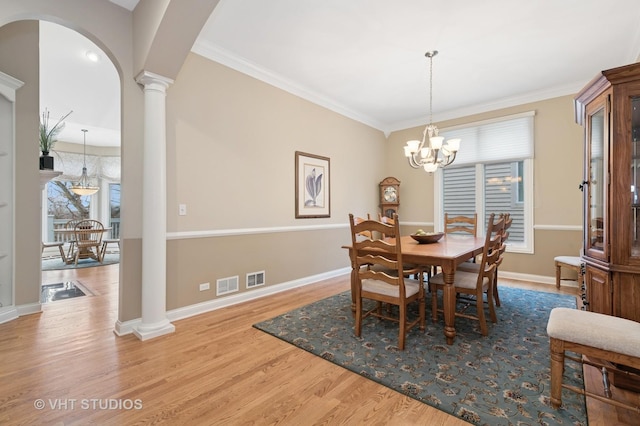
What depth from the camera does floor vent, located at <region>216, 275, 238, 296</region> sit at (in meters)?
3.33

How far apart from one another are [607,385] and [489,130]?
4.08 metres

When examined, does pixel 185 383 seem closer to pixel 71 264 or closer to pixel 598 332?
pixel 598 332

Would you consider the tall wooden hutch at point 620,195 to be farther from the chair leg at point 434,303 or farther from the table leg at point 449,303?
the chair leg at point 434,303

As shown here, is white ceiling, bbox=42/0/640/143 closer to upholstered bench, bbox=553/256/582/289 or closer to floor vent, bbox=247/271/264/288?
upholstered bench, bbox=553/256/582/289

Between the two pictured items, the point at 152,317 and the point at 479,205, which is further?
the point at 479,205

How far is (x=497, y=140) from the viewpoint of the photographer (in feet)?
15.7

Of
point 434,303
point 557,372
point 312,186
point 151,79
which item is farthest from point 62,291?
point 557,372

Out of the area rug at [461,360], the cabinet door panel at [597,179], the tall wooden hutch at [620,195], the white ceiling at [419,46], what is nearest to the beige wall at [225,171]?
the white ceiling at [419,46]

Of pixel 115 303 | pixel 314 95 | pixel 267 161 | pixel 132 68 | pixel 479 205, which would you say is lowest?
pixel 115 303

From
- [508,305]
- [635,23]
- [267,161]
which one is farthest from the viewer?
[267,161]

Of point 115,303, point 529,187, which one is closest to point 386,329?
point 115,303

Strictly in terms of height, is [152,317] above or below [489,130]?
below

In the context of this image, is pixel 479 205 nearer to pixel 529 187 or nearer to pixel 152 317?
pixel 529 187

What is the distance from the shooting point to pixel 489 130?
487 centimetres
